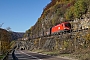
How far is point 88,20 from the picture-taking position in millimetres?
48438

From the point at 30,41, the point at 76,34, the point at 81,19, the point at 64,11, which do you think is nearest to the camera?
the point at 76,34

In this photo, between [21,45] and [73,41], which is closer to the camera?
[73,41]

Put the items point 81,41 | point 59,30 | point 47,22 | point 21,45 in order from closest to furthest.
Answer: point 81,41
point 59,30
point 47,22
point 21,45

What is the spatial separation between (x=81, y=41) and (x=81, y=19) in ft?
43.7

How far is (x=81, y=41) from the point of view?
41.0 meters

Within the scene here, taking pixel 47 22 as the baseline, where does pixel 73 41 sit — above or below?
below

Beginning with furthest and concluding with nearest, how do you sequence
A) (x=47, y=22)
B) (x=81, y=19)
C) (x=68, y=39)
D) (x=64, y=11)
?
(x=47, y=22), (x=64, y=11), (x=81, y=19), (x=68, y=39)

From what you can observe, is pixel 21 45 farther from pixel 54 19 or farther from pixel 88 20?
pixel 88 20

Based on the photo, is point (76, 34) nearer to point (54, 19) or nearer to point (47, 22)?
point (54, 19)

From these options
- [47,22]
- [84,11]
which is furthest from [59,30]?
[47,22]

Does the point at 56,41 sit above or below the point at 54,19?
below

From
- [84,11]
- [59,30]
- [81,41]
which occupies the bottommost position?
[81,41]

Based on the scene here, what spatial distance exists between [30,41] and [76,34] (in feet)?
185

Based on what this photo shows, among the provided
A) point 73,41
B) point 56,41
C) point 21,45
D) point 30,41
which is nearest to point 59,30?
point 56,41
